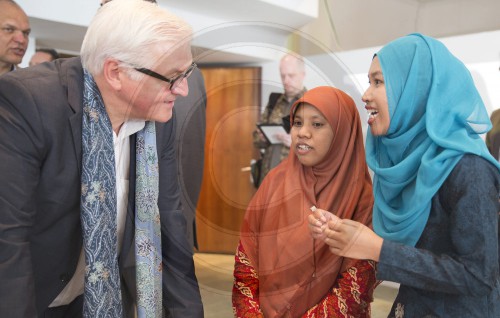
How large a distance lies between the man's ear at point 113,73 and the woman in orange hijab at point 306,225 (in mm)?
358

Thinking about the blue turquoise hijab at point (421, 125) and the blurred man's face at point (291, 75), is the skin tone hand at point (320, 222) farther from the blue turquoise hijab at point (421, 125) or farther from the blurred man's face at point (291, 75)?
the blurred man's face at point (291, 75)

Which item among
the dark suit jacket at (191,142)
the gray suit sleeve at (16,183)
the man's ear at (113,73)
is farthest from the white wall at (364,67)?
the gray suit sleeve at (16,183)

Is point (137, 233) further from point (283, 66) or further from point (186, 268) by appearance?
point (283, 66)

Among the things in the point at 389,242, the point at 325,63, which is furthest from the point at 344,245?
the point at 325,63

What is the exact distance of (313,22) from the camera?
895mm

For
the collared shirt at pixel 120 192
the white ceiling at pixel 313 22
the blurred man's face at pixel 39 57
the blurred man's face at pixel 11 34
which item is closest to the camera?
the white ceiling at pixel 313 22

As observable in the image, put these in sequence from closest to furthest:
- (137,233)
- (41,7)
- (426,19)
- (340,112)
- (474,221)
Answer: (474,221) < (340,112) < (137,233) < (426,19) < (41,7)

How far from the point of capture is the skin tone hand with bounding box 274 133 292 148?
0.89 m

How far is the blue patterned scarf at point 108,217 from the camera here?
35.9 inches

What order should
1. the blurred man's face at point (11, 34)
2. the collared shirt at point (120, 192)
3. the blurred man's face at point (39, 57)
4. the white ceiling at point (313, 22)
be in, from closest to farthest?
1. the white ceiling at point (313, 22)
2. the collared shirt at point (120, 192)
3. the blurred man's face at point (11, 34)
4. the blurred man's face at point (39, 57)

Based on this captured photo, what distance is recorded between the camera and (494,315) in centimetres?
85

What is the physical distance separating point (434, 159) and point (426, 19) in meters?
0.58

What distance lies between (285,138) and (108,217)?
1.33 feet

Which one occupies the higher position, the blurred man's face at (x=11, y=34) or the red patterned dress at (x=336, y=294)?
the blurred man's face at (x=11, y=34)
